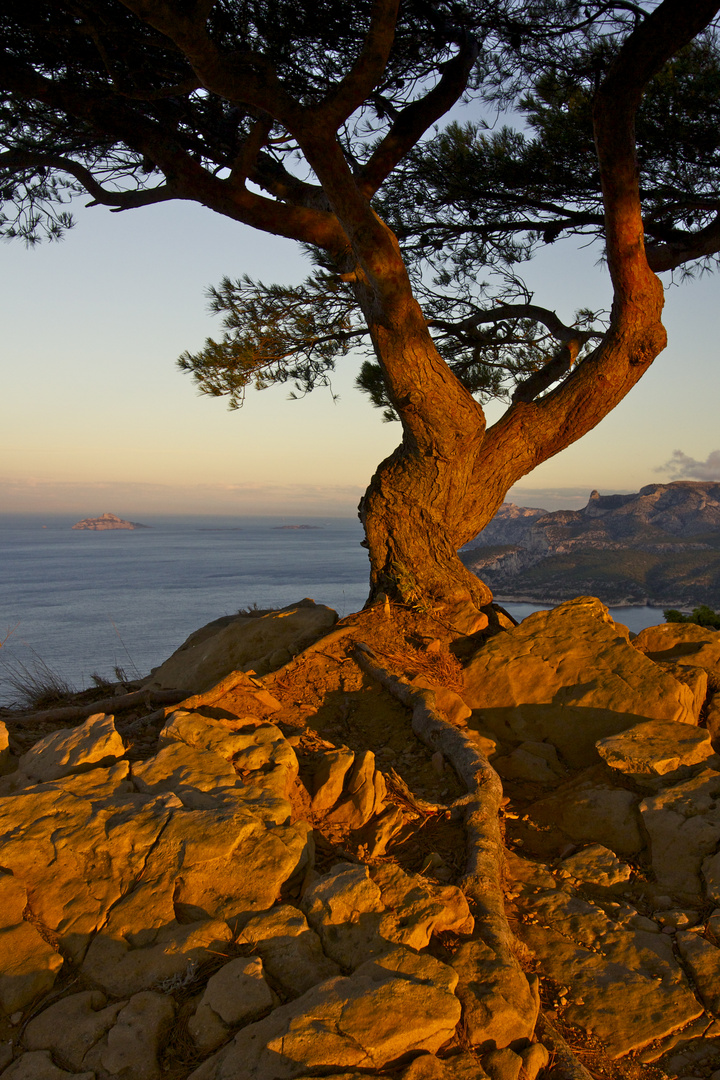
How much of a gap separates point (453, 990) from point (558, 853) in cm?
123

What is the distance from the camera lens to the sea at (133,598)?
502 inches

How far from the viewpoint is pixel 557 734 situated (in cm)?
388

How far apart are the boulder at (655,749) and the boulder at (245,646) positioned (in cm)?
208

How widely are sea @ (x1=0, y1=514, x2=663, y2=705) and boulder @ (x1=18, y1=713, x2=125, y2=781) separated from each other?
2500mm

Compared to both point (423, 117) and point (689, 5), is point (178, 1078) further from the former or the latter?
point (423, 117)

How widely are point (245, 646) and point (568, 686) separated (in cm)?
221

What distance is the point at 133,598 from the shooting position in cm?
2466

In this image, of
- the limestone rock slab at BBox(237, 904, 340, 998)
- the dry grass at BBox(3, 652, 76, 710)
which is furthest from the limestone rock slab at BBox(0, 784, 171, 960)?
the dry grass at BBox(3, 652, 76, 710)

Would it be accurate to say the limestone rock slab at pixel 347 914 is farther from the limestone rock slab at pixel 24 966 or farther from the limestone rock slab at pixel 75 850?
the limestone rock slab at pixel 24 966

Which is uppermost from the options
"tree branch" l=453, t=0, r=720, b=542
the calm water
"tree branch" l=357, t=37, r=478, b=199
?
"tree branch" l=357, t=37, r=478, b=199

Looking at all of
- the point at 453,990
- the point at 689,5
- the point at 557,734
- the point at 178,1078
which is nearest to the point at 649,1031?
the point at 453,990

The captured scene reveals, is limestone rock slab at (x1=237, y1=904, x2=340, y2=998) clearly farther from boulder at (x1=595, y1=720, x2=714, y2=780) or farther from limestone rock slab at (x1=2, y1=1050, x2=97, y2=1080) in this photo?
boulder at (x1=595, y1=720, x2=714, y2=780)

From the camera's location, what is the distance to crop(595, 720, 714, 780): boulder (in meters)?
3.19

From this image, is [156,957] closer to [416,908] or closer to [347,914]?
[347,914]
